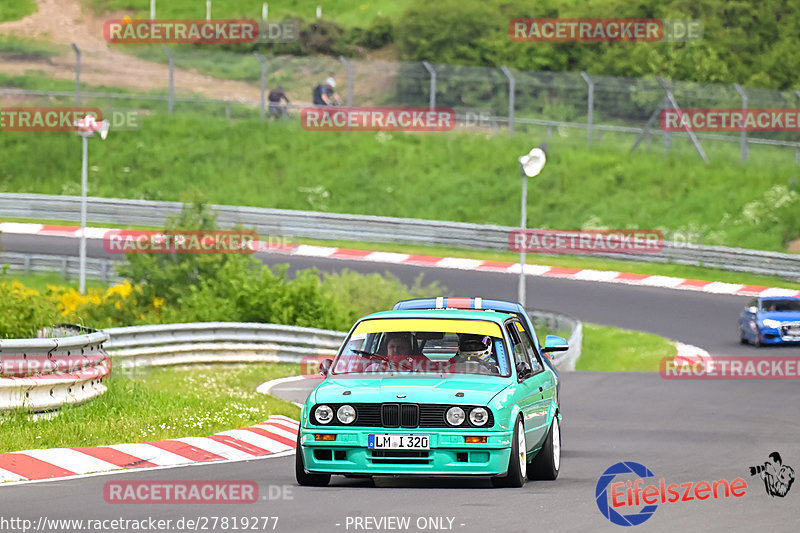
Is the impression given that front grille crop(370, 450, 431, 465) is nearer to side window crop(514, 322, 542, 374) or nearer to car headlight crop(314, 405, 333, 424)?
car headlight crop(314, 405, 333, 424)

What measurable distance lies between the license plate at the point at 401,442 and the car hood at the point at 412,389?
0.27 metres

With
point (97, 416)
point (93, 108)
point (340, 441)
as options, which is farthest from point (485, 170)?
point (340, 441)

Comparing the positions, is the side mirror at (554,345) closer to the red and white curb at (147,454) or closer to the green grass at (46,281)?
the red and white curb at (147,454)

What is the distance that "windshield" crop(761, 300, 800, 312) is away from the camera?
106 feet

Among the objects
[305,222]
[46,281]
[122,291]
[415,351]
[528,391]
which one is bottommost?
[46,281]

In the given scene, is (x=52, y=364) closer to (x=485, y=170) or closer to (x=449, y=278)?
(x=449, y=278)

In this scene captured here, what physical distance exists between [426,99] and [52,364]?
40479 millimetres

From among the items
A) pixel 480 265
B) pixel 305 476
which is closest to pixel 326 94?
pixel 480 265

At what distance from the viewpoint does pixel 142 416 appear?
1528 cm

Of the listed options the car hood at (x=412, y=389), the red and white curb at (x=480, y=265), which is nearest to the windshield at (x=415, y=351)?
Result: the car hood at (x=412, y=389)

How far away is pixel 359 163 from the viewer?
52844 millimetres

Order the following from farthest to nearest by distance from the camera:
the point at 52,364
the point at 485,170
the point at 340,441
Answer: the point at 485,170 < the point at 52,364 < the point at 340,441

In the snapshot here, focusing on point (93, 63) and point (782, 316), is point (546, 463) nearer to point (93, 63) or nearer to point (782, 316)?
point (782, 316)

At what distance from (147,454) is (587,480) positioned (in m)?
3.84
